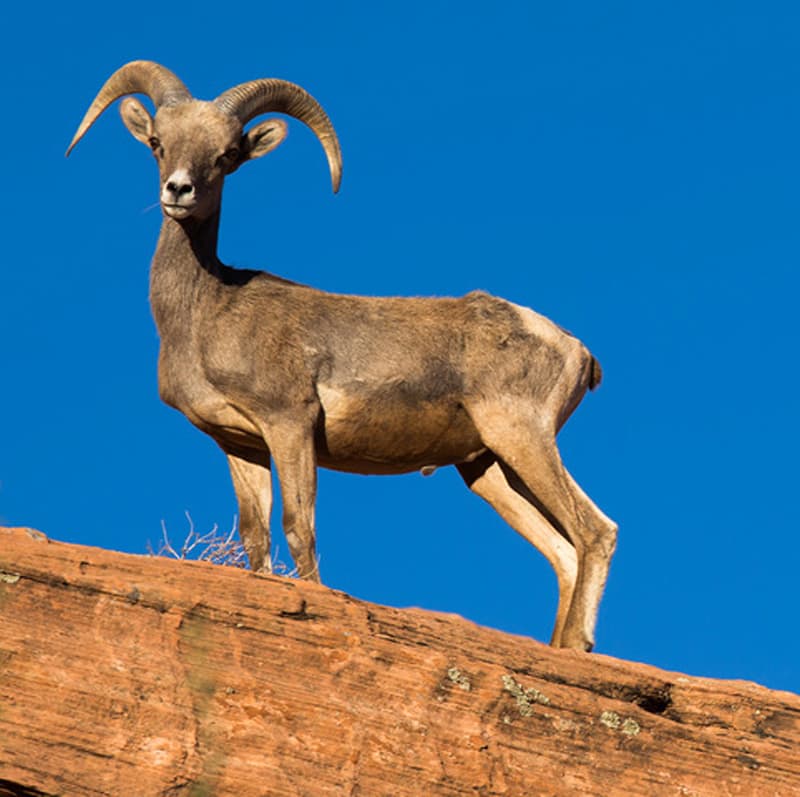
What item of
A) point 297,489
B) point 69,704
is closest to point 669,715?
point 297,489

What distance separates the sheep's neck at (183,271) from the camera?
41.5 feet

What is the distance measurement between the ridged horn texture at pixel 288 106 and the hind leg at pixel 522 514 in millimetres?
2487

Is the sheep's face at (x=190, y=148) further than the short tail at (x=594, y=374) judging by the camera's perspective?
No

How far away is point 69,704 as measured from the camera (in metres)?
9.33

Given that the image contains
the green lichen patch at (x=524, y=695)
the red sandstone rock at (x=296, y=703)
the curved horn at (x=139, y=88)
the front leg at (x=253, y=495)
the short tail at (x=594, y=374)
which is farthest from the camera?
the short tail at (x=594, y=374)

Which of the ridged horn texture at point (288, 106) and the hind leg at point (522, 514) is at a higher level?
the ridged horn texture at point (288, 106)

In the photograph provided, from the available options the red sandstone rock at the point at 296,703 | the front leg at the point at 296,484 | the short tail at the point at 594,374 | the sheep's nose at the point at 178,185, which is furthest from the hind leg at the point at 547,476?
the sheep's nose at the point at 178,185

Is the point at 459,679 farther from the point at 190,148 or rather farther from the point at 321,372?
the point at 190,148

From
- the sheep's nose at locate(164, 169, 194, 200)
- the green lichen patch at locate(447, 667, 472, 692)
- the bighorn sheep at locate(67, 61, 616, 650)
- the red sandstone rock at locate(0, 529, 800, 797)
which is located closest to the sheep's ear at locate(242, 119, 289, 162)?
the bighorn sheep at locate(67, 61, 616, 650)

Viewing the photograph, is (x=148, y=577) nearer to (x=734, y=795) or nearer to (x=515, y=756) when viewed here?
(x=515, y=756)

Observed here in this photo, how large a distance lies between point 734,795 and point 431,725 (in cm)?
206

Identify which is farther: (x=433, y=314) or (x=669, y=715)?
(x=433, y=314)

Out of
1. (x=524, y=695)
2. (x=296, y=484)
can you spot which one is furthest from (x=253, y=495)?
(x=524, y=695)

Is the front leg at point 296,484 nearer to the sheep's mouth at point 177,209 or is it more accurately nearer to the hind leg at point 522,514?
the sheep's mouth at point 177,209
